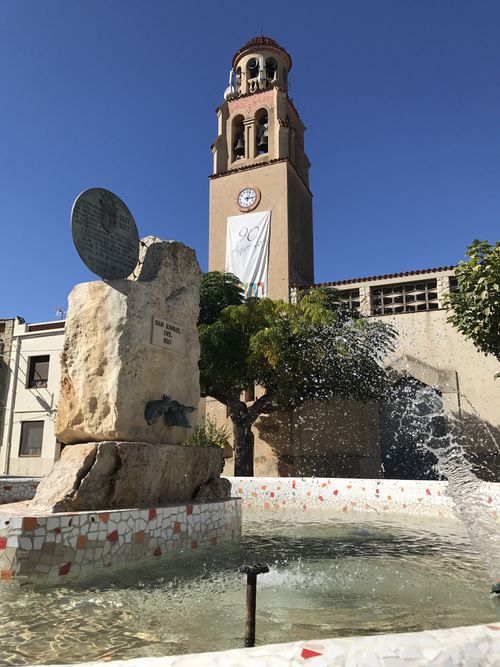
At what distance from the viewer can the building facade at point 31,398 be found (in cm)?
2477

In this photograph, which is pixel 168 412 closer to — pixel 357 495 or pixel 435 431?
pixel 357 495

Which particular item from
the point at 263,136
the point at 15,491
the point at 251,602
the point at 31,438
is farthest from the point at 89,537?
the point at 263,136

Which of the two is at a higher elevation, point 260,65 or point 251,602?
point 260,65

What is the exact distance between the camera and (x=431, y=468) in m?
21.6

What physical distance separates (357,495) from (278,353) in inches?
235

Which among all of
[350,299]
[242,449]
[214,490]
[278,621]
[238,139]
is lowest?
[278,621]

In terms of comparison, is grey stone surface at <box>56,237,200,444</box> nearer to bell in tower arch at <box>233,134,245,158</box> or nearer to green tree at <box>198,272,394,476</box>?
green tree at <box>198,272,394,476</box>

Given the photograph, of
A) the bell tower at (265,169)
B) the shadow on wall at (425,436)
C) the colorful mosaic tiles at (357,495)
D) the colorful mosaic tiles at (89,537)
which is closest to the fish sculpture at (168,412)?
the colorful mosaic tiles at (89,537)

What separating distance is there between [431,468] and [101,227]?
1869 centimetres

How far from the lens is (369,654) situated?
1.61 m

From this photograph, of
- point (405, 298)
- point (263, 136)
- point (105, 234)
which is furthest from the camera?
point (263, 136)

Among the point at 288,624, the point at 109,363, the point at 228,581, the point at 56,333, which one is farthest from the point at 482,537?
the point at 56,333

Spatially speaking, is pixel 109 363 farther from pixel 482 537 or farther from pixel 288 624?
pixel 482 537

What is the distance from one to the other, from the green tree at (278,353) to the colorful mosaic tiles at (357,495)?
4.70m
